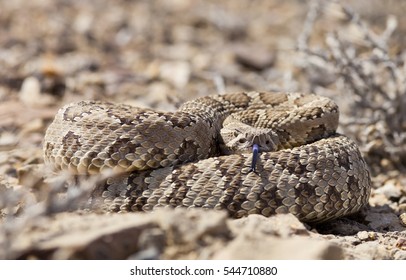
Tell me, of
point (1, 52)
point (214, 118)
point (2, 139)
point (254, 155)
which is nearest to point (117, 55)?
point (1, 52)

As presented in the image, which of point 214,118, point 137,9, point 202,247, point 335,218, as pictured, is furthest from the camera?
point 137,9

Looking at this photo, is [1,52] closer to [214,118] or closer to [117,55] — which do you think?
[117,55]

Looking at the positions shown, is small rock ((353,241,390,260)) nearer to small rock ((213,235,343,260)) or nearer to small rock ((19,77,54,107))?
small rock ((213,235,343,260))

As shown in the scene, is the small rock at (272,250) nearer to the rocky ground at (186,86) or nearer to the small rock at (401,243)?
the rocky ground at (186,86)

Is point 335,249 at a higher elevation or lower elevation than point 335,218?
higher

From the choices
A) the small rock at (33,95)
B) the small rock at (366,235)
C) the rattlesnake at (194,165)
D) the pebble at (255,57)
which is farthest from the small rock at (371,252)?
the pebble at (255,57)
